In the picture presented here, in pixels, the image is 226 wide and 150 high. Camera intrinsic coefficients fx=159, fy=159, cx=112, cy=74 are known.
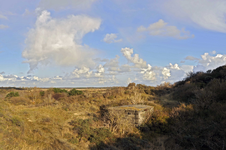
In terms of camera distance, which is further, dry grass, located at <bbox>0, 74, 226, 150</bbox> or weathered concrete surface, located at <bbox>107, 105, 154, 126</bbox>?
weathered concrete surface, located at <bbox>107, 105, 154, 126</bbox>

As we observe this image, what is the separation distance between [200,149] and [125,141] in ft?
10.2

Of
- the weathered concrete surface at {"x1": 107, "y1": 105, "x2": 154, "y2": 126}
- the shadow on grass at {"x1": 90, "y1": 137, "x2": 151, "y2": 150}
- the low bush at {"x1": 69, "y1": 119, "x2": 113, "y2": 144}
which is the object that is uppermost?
the weathered concrete surface at {"x1": 107, "y1": 105, "x2": 154, "y2": 126}

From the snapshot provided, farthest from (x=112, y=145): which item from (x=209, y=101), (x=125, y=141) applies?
(x=209, y=101)

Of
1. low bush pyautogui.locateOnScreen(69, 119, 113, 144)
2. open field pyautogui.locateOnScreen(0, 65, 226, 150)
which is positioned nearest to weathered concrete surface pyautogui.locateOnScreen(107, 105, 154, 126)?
open field pyautogui.locateOnScreen(0, 65, 226, 150)

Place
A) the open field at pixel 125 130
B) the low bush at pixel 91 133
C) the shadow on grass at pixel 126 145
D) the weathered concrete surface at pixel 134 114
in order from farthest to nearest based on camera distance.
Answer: the weathered concrete surface at pixel 134 114, the low bush at pixel 91 133, the shadow on grass at pixel 126 145, the open field at pixel 125 130

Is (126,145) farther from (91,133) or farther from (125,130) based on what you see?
(91,133)

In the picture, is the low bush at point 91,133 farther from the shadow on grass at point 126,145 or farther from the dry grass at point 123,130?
the shadow on grass at point 126,145

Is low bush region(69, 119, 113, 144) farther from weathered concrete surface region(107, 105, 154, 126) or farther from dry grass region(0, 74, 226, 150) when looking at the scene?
weathered concrete surface region(107, 105, 154, 126)

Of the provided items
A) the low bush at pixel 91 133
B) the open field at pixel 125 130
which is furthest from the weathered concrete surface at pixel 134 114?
the low bush at pixel 91 133

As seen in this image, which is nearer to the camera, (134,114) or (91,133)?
(91,133)

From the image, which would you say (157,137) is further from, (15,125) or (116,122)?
(15,125)

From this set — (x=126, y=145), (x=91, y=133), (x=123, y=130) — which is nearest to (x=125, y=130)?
(x=123, y=130)

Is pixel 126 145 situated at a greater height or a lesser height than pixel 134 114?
lesser

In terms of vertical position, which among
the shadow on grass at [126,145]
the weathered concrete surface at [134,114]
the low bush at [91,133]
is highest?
the weathered concrete surface at [134,114]
